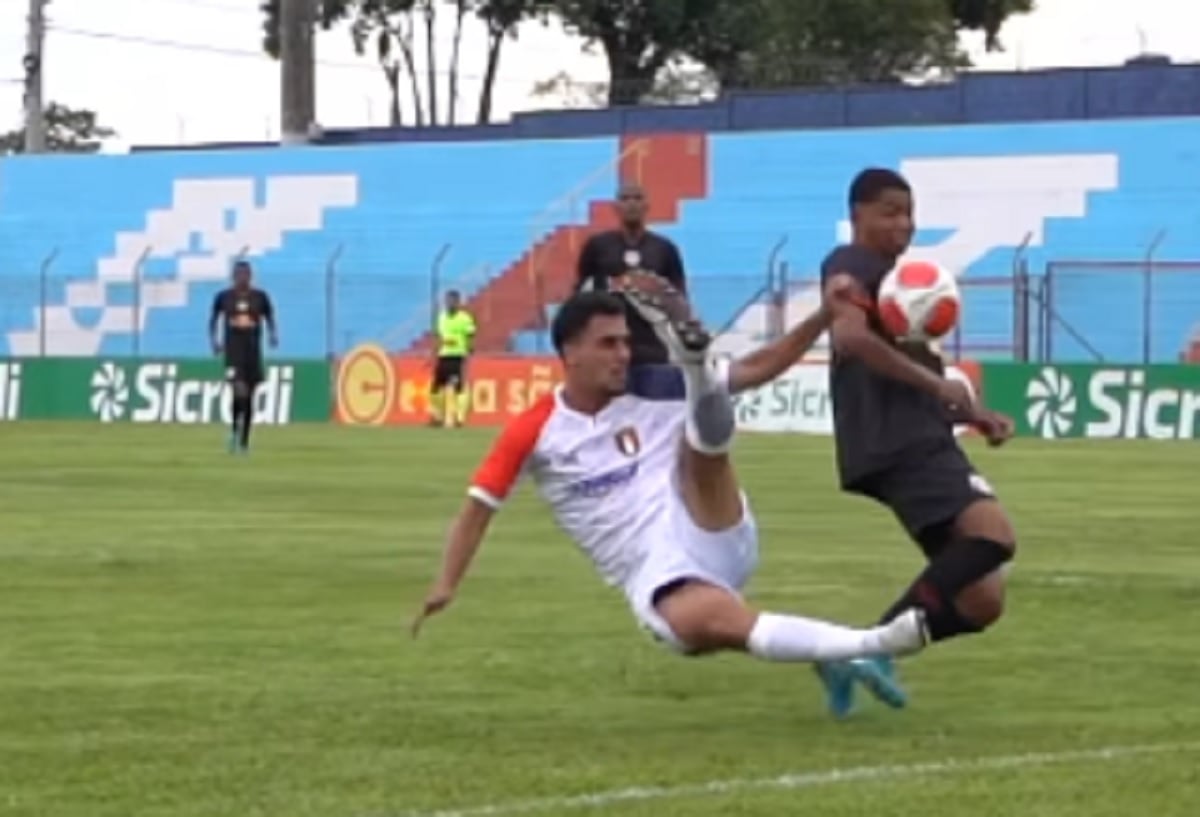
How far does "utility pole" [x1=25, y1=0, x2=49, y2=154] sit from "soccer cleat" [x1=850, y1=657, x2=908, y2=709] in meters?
56.0

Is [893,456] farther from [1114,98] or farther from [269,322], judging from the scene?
[1114,98]

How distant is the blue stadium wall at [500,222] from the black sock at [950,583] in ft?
124

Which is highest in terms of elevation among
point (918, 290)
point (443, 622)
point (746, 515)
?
point (918, 290)

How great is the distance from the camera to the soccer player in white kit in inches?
389

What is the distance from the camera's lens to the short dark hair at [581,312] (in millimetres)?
10094

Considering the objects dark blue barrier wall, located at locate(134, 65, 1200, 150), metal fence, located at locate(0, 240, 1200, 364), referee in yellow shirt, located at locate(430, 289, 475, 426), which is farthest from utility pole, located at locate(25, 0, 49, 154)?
referee in yellow shirt, located at locate(430, 289, 475, 426)

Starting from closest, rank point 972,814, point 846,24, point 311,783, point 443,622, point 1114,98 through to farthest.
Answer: point 972,814 < point 311,783 < point 443,622 < point 1114,98 < point 846,24

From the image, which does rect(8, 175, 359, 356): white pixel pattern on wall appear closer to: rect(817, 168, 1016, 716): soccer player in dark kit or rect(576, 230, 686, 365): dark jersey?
rect(576, 230, 686, 365): dark jersey

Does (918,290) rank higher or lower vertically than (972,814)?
higher

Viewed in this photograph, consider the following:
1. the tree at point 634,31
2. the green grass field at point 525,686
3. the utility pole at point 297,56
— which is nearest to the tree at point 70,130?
the tree at point 634,31

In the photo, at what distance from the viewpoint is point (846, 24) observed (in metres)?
85.1

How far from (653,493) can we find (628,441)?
0.67 feet

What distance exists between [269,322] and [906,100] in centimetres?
2651

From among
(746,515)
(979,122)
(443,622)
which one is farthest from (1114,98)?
(746,515)
